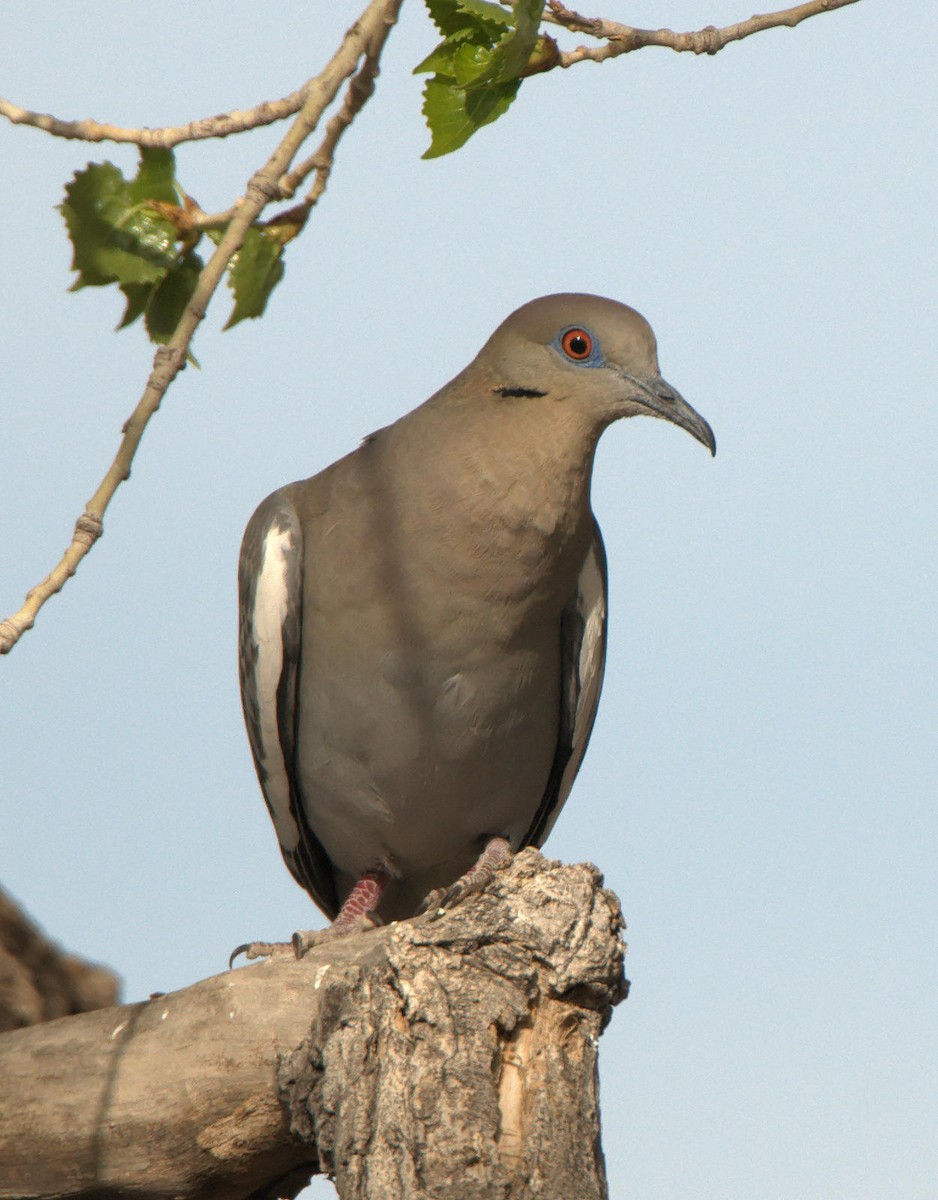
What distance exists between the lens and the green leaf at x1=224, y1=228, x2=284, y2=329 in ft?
9.43

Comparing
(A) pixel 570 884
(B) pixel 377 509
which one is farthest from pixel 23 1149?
(B) pixel 377 509

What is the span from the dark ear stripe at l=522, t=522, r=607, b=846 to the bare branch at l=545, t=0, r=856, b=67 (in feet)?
8.66

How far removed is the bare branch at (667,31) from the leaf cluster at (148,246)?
95 cm

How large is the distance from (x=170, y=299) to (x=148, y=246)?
105mm

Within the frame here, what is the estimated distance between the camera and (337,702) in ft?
18.1

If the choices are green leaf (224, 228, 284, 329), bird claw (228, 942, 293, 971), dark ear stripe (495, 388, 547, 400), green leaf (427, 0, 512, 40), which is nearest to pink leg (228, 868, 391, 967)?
bird claw (228, 942, 293, 971)

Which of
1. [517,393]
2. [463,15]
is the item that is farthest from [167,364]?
[517,393]

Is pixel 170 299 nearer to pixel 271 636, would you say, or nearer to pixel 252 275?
pixel 252 275

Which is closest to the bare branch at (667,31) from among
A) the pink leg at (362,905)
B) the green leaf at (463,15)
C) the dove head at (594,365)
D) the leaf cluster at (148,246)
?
the green leaf at (463,15)

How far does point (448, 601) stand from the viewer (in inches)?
207

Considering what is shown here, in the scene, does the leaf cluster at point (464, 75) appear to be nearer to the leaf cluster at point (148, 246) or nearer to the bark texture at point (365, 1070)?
the leaf cluster at point (148, 246)

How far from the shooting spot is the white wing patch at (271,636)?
5.66 m

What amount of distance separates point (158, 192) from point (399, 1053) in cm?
218

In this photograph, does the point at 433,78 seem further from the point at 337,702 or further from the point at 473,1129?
the point at 337,702
